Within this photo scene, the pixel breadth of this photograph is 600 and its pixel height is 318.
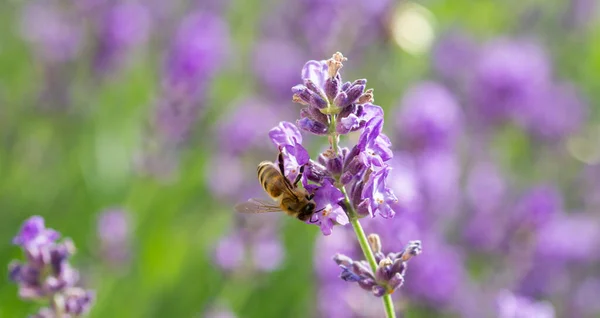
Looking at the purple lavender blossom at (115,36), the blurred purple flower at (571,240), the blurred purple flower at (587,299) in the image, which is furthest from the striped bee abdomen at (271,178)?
the purple lavender blossom at (115,36)

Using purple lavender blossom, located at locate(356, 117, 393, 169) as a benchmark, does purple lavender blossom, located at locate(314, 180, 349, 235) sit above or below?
below

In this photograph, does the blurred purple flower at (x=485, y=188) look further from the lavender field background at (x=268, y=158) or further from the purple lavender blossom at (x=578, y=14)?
the purple lavender blossom at (x=578, y=14)

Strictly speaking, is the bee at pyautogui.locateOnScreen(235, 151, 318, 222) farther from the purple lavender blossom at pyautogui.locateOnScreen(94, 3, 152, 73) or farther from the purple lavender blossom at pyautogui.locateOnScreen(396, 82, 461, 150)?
the purple lavender blossom at pyautogui.locateOnScreen(94, 3, 152, 73)

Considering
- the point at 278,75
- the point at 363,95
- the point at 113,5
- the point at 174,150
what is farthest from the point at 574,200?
the point at 363,95

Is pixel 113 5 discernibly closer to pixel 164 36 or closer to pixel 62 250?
pixel 164 36

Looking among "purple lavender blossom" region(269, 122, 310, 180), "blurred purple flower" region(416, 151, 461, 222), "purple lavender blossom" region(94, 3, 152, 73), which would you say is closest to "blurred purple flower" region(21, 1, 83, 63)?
"purple lavender blossom" region(94, 3, 152, 73)

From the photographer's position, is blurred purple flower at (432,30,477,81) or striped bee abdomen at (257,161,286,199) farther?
blurred purple flower at (432,30,477,81)
